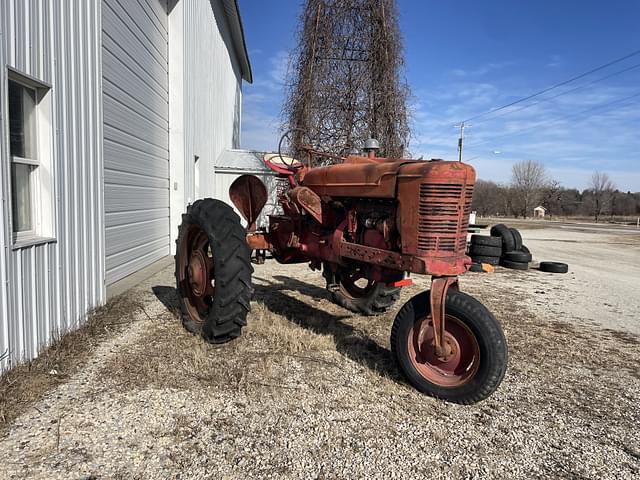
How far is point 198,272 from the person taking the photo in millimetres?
4168

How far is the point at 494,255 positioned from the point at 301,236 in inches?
245

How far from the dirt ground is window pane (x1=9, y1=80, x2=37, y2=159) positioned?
1729 millimetres

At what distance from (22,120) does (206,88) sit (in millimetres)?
8957

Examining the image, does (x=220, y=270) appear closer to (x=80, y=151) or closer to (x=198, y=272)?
(x=198, y=272)

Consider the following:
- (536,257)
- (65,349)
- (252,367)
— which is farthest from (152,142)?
(536,257)

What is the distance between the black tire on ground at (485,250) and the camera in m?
9.34

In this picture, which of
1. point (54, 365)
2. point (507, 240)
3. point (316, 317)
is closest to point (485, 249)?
point (507, 240)

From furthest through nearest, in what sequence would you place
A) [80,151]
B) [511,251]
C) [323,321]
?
[511,251]
[323,321]
[80,151]

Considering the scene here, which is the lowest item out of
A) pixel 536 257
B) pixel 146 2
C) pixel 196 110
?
pixel 536 257

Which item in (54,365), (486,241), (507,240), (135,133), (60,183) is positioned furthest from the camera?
(507,240)

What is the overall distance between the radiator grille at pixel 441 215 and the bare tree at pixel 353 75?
899 cm

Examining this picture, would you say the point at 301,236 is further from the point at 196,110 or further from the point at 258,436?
the point at 196,110

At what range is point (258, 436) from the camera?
2.55 meters

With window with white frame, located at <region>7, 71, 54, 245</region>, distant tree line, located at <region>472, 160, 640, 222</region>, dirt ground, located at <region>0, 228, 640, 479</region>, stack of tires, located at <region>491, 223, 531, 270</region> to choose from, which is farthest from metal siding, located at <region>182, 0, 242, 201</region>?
distant tree line, located at <region>472, 160, 640, 222</region>
